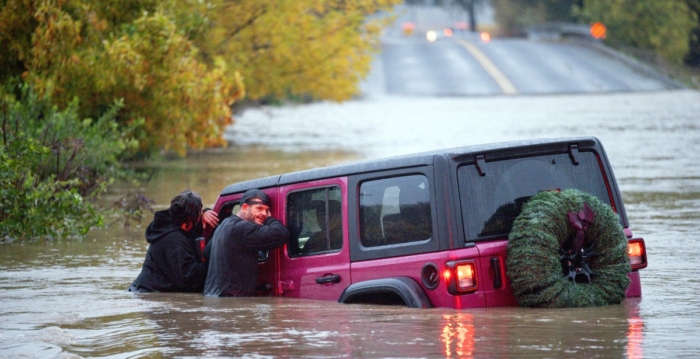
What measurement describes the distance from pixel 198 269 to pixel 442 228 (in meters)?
2.70

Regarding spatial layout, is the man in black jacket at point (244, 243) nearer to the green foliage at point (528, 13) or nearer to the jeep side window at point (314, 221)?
the jeep side window at point (314, 221)

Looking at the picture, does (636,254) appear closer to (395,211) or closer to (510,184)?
(510,184)

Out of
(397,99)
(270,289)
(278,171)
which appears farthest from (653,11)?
(270,289)

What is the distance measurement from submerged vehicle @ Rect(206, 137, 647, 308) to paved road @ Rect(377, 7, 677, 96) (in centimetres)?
5062

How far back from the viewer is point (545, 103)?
170ft

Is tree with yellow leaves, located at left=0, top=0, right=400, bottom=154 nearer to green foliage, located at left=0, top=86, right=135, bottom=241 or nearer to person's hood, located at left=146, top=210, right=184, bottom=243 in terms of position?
green foliage, located at left=0, top=86, right=135, bottom=241

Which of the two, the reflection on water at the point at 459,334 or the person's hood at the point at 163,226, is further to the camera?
the person's hood at the point at 163,226

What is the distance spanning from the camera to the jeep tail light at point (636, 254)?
788 cm

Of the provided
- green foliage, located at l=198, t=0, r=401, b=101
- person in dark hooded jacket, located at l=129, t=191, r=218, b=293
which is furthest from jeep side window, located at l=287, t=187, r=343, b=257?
green foliage, located at l=198, t=0, r=401, b=101

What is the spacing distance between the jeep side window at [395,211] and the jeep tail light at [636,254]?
1.52 m

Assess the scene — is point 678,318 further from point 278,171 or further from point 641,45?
point 641,45

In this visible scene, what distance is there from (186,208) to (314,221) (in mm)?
1335

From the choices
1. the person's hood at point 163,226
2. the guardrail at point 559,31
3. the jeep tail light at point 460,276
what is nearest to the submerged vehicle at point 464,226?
the jeep tail light at point 460,276

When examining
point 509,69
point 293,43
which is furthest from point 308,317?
point 509,69
